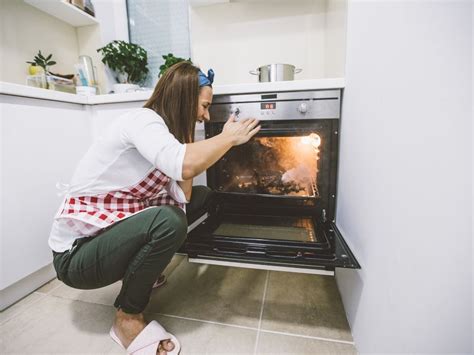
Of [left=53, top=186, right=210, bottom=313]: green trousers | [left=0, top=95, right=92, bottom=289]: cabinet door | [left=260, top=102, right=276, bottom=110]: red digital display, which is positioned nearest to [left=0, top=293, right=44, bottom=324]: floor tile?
[left=0, top=95, right=92, bottom=289]: cabinet door

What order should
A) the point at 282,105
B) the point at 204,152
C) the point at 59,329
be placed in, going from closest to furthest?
the point at 204,152 → the point at 59,329 → the point at 282,105

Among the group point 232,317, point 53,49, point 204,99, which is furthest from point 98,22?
point 232,317

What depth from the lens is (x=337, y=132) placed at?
3.28ft

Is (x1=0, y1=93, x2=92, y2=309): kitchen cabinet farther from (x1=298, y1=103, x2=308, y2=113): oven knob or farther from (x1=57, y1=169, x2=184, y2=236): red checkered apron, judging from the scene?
(x1=298, y1=103, x2=308, y2=113): oven knob

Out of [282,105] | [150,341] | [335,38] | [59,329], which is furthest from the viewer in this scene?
[335,38]

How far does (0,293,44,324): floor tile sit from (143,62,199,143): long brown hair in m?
1.01

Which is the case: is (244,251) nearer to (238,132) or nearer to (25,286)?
(238,132)

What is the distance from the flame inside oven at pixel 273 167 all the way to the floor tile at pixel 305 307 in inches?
16.9

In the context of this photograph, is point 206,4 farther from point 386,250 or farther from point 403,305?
point 403,305

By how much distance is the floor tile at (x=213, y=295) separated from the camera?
0.95 metres

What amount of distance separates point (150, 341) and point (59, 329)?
0.40 meters

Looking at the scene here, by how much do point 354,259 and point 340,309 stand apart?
1.08 feet

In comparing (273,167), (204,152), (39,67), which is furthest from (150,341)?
(39,67)

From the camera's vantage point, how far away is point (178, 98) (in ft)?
2.52
